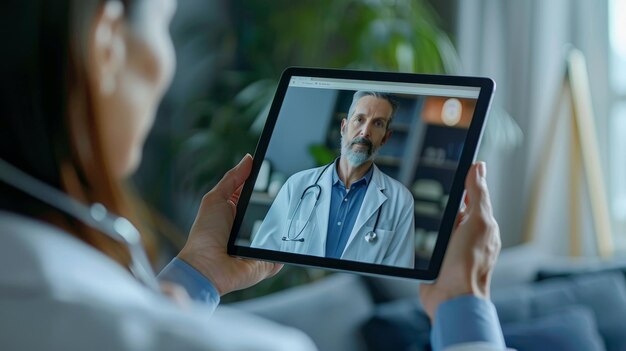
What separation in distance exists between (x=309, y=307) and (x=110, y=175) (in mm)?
2001

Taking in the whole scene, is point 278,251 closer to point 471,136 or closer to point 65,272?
point 471,136

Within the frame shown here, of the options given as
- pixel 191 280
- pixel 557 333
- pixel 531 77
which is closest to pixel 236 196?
pixel 191 280

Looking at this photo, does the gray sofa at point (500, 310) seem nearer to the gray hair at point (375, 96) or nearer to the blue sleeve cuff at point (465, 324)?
the gray hair at point (375, 96)

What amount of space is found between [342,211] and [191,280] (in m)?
0.17

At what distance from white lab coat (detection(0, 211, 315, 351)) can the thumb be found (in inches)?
18.4

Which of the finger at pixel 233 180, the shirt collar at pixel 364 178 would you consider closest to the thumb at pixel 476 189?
the shirt collar at pixel 364 178

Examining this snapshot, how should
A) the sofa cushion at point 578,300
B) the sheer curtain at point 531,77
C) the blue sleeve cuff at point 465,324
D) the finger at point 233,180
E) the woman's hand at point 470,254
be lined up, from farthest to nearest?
1. the sheer curtain at point 531,77
2. the sofa cushion at point 578,300
3. the finger at point 233,180
4. the woman's hand at point 470,254
5. the blue sleeve cuff at point 465,324

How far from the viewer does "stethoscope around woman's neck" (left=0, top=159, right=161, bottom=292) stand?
568 mm

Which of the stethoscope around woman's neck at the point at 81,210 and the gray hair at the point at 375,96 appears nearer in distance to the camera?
the stethoscope around woman's neck at the point at 81,210

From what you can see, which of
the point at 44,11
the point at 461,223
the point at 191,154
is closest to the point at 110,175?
the point at 44,11

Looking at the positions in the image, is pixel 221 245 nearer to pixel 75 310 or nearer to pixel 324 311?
pixel 75 310

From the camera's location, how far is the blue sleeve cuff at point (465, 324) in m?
0.79

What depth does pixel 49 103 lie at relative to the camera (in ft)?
1.88

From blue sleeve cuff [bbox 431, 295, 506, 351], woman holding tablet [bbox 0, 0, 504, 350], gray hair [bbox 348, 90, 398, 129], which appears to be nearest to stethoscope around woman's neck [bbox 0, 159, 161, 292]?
woman holding tablet [bbox 0, 0, 504, 350]
